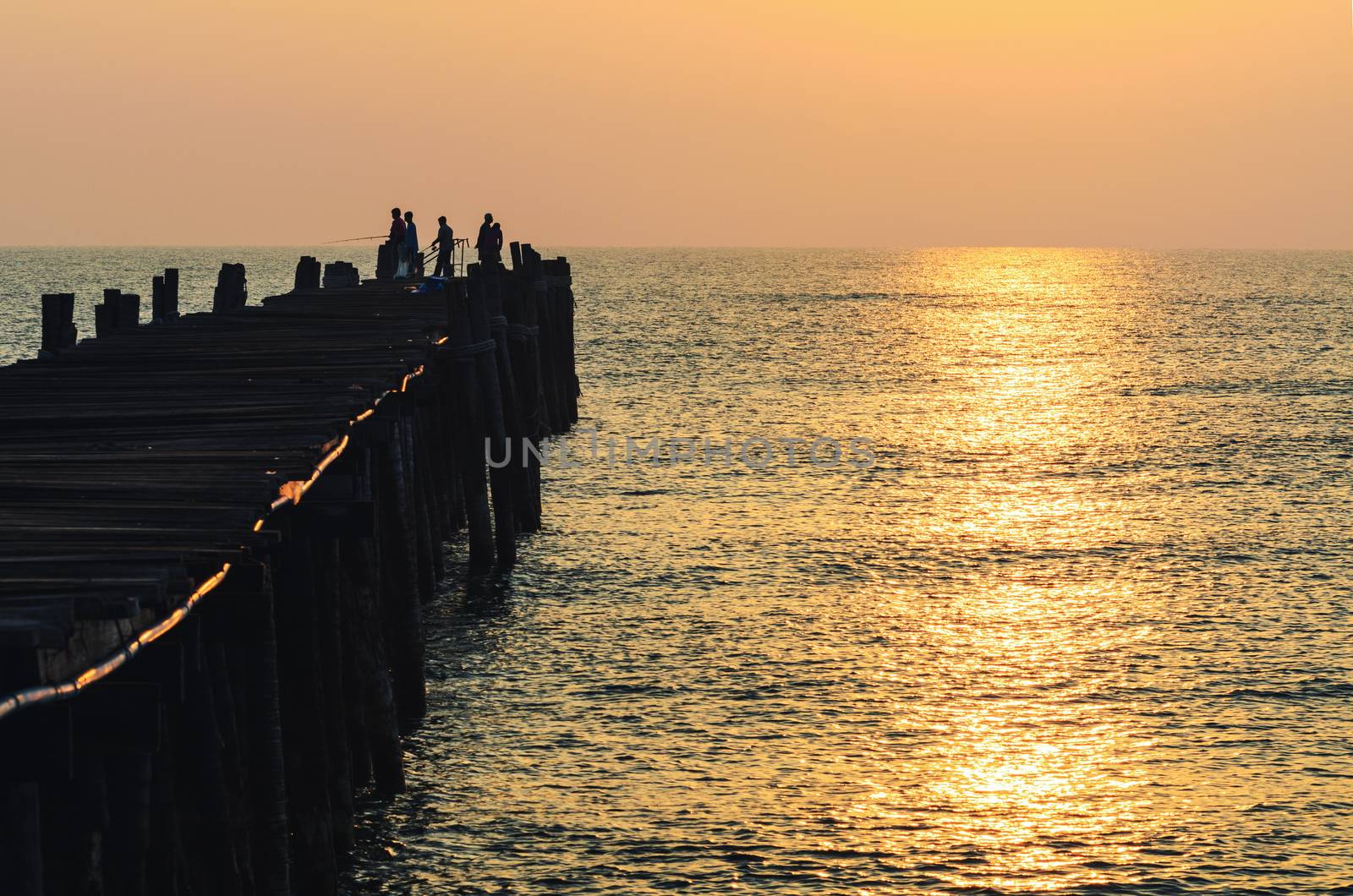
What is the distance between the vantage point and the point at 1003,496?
32.0 m

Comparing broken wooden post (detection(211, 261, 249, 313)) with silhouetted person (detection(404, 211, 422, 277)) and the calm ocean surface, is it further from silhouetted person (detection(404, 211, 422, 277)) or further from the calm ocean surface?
silhouetted person (detection(404, 211, 422, 277))

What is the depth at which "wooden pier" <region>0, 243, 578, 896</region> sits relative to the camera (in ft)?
25.9

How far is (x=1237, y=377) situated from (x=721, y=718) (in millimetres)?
48636

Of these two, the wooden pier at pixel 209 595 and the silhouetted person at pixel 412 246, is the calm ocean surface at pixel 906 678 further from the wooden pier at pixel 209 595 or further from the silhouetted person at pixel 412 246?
the silhouetted person at pixel 412 246

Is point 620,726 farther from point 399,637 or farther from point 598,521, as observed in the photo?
point 598,521

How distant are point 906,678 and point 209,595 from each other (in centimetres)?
1065

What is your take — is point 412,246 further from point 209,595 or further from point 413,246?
point 209,595

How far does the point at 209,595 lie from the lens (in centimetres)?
945

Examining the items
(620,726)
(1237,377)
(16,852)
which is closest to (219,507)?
(16,852)

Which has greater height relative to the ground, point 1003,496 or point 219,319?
point 219,319

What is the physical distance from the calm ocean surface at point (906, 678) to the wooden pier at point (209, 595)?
117cm

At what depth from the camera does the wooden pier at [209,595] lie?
789 centimetres

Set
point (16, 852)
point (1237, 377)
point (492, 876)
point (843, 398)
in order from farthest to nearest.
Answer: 1. point (1237, 377)
2. point (843, 398)
3. point (492, 876)
4. point (16, 852)

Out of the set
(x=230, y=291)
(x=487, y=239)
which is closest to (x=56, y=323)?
(x=230, y=291)
